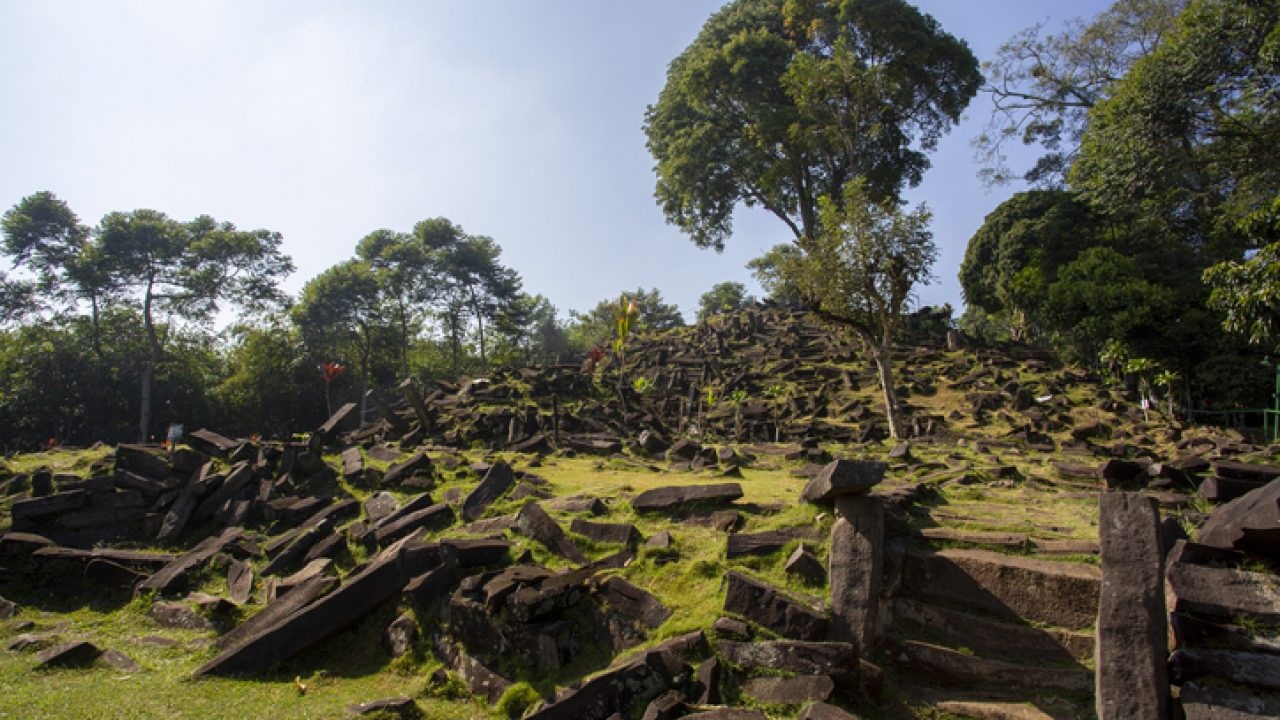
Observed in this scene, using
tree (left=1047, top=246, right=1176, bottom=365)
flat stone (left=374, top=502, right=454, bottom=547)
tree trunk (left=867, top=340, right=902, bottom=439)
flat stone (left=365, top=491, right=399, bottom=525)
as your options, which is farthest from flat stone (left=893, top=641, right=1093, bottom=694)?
tree (left=1047, top=246, right=1176, bottom=365)

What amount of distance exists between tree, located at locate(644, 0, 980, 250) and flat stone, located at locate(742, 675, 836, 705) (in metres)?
23.1

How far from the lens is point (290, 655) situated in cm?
609

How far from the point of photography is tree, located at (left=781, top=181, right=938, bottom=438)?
16141 mm

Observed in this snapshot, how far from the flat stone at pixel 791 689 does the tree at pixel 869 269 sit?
12656mm

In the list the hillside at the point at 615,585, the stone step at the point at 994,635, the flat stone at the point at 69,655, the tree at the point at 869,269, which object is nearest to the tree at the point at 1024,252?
the tree at the point at 869,269

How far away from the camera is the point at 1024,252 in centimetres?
2317

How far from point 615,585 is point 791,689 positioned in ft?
6.13

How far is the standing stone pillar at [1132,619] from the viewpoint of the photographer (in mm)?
3869

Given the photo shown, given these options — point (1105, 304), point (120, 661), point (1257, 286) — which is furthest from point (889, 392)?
point (120, 661)

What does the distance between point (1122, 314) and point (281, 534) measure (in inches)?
Result: 802

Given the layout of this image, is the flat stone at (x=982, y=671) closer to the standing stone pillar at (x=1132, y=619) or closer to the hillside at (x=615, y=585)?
the hillside at (x=615, y=585)

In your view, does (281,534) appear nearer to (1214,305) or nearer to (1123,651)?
(1123,651)

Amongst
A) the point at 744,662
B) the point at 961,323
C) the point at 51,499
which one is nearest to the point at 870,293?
the point at 744,662

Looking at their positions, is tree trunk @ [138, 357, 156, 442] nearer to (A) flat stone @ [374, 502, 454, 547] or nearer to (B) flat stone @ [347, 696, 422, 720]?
(A) flat stone @ [374, 502, 454, 547]
